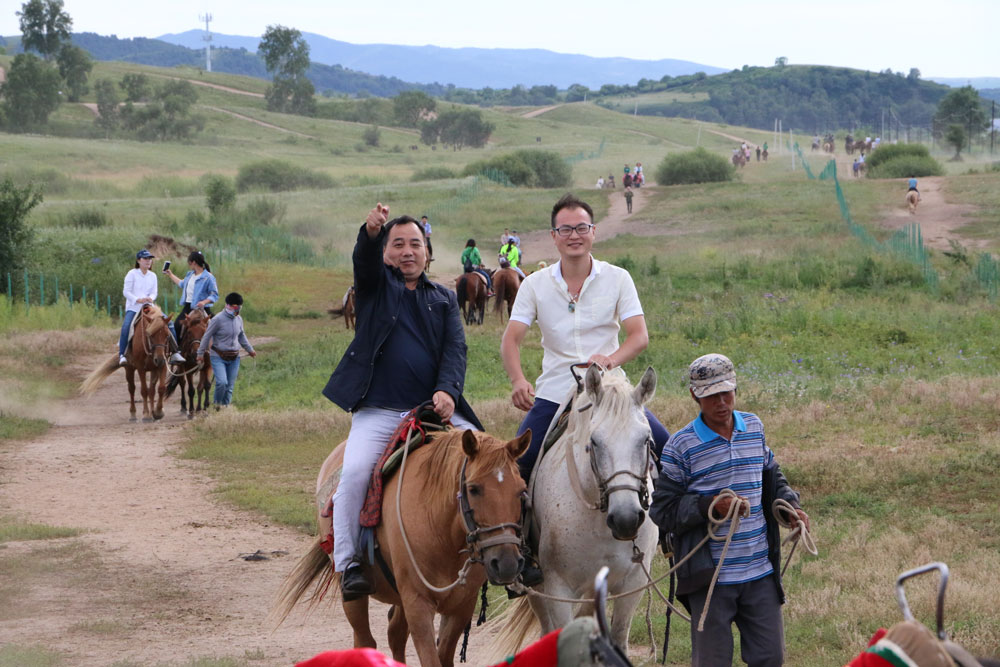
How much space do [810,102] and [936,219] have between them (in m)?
152

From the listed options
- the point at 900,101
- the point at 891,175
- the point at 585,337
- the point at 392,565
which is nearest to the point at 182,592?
the point at 392,565

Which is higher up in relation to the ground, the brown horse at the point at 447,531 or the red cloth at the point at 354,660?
the red cloth at the point at 354,660

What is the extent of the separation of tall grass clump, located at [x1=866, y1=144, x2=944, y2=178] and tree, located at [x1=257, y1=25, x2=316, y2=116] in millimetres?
82705

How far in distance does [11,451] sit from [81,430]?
6.30 feet

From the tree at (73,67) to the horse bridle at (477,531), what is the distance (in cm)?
11517

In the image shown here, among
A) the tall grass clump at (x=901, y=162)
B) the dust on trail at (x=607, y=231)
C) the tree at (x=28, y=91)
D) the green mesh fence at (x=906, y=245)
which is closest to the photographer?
the green mesh fence at (x=906, y=245)

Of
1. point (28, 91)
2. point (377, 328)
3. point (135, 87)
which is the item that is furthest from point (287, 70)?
point (377, 328)

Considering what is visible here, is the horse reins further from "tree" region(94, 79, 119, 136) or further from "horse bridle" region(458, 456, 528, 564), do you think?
"tree" region(94, 79, 119, 136)

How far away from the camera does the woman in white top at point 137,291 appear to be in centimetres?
1745

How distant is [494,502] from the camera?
4.96 m

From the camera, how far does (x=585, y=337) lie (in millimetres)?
5711

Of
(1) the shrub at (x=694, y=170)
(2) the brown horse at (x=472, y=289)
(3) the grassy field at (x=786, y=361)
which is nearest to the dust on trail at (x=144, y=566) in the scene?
(3) the grassy field at (x=786, y=361)

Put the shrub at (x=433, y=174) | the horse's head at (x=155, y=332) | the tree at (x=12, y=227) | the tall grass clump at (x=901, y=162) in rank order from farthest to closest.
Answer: the shrub at (x=433, y=174) → the tall grass clump at (x=901, y=162) → the tree at (x=12, y=227) → the horse's head at (x=155, y=332)

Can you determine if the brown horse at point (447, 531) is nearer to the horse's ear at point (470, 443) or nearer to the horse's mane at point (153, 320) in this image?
the horse's ear at point (470, 443)
